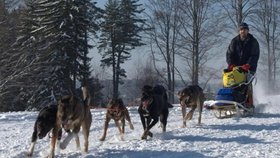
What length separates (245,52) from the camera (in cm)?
1276

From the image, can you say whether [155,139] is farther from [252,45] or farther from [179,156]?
[252,45]

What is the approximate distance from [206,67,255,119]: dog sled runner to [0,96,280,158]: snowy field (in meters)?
0.37

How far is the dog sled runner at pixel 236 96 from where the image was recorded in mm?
12117

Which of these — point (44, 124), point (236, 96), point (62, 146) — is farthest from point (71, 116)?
point (236, 96)

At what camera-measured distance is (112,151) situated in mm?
7816

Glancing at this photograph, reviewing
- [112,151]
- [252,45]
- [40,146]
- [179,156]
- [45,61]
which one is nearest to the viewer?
[179,156]

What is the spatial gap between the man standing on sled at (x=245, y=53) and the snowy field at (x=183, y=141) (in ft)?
4.23

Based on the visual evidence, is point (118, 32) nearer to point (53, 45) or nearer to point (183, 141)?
point (53, 45)

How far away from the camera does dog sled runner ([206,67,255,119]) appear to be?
12.1 meters

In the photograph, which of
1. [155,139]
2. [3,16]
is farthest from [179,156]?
[3,16]

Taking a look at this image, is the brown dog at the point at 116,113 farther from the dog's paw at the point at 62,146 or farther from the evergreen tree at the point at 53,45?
the evergreen tree at the point at 53,45

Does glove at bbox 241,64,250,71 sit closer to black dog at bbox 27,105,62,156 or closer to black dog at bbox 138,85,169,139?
black dog at bbox 138,85,169,139

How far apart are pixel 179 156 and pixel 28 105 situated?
2885cm

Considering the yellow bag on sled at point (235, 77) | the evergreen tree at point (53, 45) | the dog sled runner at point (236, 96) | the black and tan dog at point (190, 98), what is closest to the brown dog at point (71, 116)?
the black and tan dog at point (190, 98)
